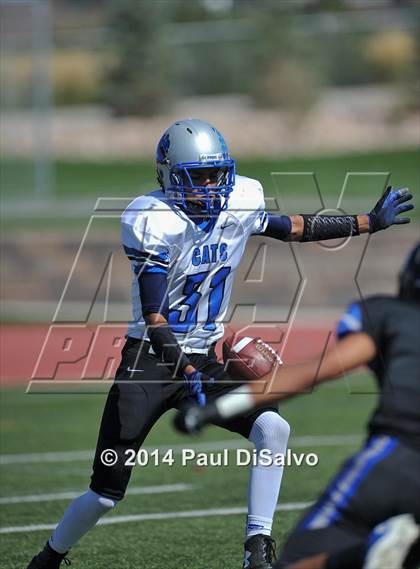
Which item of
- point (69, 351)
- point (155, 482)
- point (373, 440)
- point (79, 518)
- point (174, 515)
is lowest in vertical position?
point (69, 351)

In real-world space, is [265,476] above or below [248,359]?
below

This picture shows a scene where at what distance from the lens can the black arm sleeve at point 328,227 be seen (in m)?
5.01

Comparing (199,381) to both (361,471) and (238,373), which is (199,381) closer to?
(238,373)

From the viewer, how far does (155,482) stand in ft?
23.7

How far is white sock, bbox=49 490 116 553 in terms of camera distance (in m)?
4.61

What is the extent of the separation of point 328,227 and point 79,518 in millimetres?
1594

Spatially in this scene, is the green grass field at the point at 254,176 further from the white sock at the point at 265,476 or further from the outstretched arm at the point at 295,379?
the outstretched arm at the point at 295,379

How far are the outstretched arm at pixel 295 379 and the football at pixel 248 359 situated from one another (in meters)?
1.19

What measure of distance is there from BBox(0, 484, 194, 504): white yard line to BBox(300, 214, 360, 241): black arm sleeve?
244cm

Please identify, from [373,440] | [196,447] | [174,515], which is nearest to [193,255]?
[373,440]

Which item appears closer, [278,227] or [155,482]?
[278,227]

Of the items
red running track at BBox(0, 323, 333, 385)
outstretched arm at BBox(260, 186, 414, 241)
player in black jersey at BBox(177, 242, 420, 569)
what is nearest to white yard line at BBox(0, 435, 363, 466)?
red running track at BBox(0, 323, 333, 385)

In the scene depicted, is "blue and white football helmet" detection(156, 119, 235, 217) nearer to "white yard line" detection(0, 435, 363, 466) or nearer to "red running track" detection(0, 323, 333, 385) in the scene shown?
"white yard line" detection(0, 435, 363, 466)

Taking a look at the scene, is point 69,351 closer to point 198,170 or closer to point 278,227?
point 278,227
